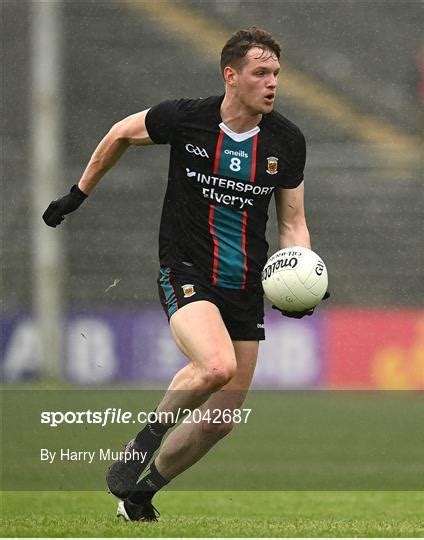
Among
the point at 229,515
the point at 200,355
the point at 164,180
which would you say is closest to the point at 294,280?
the point at 200,355

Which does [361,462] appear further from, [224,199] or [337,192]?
[337,192]

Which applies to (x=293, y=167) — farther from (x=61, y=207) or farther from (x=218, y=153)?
(x=61, y=207)

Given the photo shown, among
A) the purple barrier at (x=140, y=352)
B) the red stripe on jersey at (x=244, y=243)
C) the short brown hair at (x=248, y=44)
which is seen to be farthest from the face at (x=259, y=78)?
the purple barrier at (x=140, y=352)

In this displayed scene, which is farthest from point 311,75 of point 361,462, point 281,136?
point 281,136

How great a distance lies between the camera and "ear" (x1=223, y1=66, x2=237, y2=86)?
5047 mm

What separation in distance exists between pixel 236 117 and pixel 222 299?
28.8 inches

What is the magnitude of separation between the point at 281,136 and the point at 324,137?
678 cm

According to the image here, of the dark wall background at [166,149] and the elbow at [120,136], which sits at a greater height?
the elbow at [120,136]

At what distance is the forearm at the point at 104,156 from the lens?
5.20 meters

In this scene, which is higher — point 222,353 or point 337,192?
point 222,353

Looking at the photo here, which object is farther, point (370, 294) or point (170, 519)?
point (370, 294)

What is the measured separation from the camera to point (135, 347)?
1019 cm

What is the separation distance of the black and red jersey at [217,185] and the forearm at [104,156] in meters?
0.16

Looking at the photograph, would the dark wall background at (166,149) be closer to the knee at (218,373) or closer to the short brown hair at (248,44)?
the short brown hair at (248,44)
